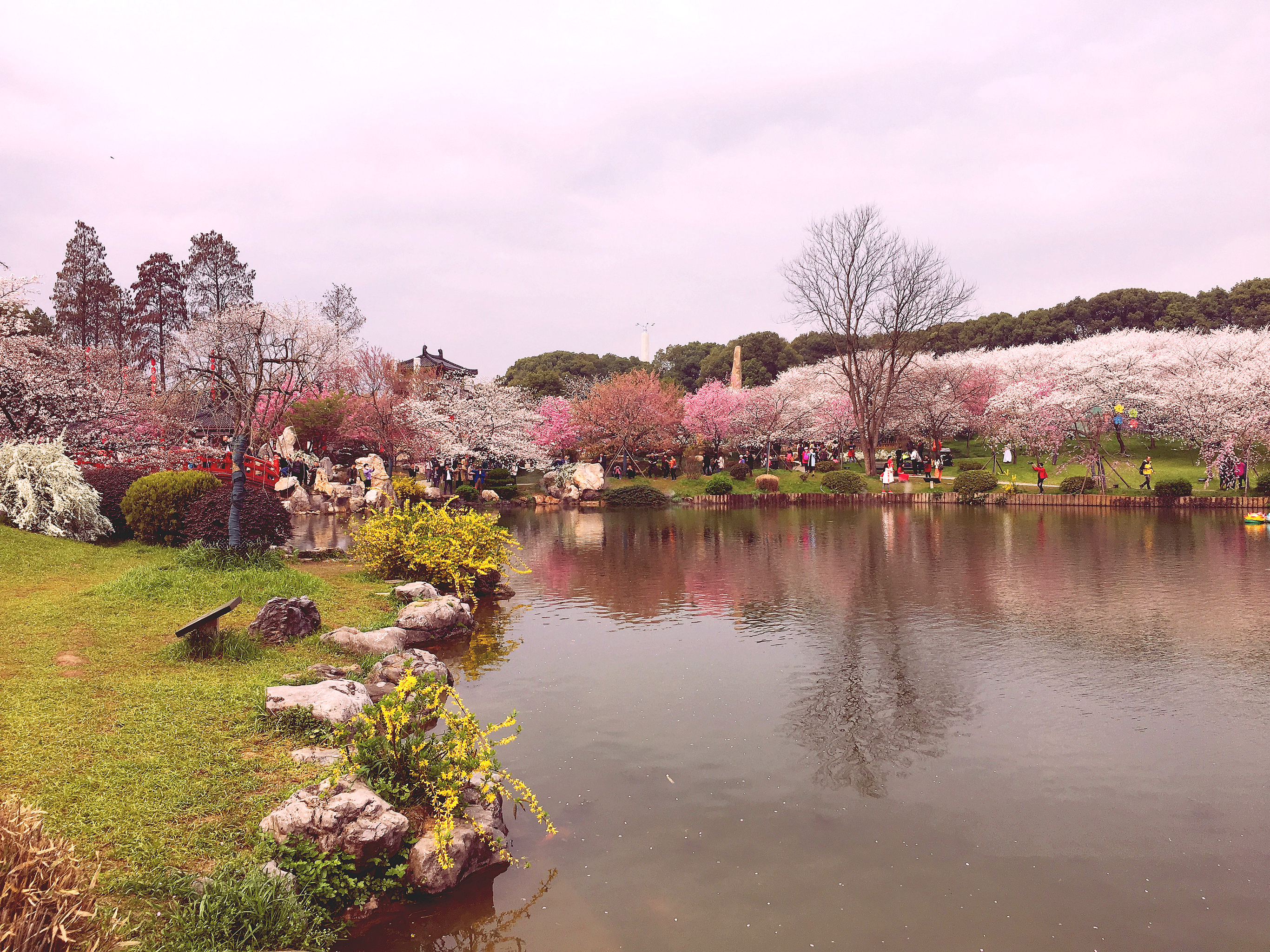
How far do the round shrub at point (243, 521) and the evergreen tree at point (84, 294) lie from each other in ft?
144

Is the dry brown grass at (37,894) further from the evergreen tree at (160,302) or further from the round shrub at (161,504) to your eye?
the evergreen tree at (160,302)

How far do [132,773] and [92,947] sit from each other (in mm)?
3526

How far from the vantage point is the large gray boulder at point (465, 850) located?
538 cm

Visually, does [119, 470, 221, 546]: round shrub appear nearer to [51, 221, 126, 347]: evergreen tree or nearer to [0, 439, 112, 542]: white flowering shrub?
[0, 439, 112, 542]: white flowering shrub

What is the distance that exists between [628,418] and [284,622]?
130 feet

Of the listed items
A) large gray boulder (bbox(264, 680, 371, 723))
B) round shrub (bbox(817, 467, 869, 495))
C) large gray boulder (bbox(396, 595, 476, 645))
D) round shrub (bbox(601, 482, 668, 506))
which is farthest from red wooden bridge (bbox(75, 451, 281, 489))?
round shrub (bbox(817, 467, 869, 495))

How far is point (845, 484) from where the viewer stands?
4269 centimetres

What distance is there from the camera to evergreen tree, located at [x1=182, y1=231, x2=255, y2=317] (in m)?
55.8

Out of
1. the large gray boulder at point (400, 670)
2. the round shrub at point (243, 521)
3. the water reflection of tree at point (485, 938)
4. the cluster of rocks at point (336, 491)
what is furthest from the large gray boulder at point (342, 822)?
the cluster of rocks at point (336, 491)

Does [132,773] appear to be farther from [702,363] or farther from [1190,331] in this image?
[702,363]

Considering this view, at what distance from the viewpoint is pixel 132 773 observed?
5910mm

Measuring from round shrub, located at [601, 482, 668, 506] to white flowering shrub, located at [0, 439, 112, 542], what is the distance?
2833 centimetres

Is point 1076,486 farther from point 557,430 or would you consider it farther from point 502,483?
point 557,430

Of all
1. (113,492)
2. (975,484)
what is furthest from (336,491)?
(975,484)
